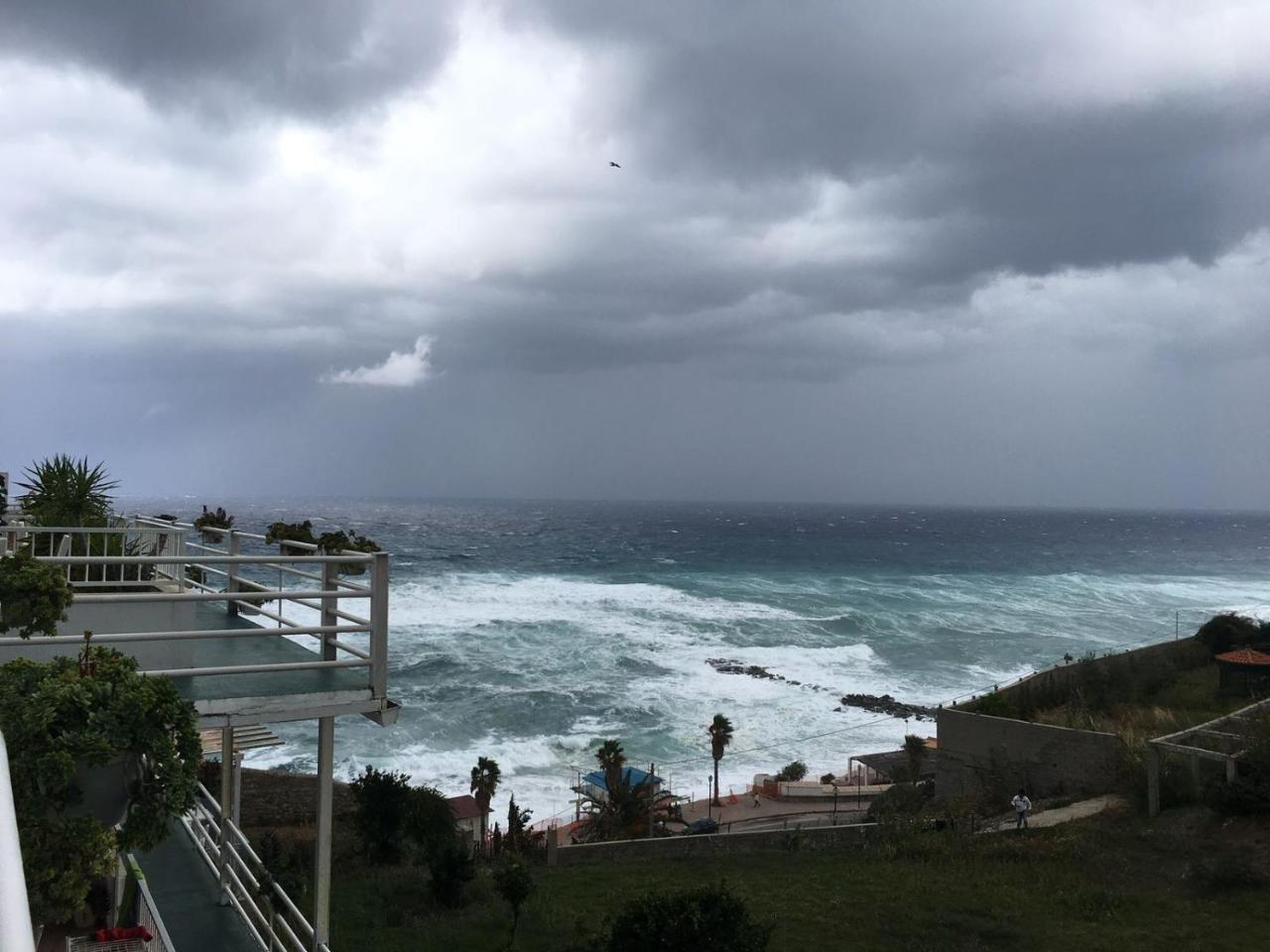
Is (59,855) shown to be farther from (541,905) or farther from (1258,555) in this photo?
(1258,555)

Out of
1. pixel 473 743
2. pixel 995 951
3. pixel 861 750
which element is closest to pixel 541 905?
pixel 995 951

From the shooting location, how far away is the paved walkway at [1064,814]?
59.5 feet

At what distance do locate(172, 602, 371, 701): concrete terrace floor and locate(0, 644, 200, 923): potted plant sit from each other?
1318 millimetres

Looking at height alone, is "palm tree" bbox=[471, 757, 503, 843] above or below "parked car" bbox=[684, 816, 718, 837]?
above

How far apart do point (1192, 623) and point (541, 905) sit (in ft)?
204

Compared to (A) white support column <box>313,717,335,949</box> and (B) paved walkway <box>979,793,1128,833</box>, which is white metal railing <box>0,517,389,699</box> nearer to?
(A) white support column <box>313,717,335,949</box>

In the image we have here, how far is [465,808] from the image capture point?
2492cm

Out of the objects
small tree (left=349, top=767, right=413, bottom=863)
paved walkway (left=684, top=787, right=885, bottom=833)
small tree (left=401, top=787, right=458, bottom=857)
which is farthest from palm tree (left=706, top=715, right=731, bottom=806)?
small tree (left=349, top=767, right=413, bottom=863)

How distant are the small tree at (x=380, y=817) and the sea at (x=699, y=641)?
990 cm

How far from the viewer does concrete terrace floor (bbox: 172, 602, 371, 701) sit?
571cm

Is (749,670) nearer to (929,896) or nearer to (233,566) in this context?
(929,896)

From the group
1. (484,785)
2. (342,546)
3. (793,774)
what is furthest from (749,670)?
(342,546)

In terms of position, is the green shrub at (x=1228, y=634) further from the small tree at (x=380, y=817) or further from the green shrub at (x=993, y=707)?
the small tree at (x=380, y=817)

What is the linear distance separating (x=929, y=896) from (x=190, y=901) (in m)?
10.5
